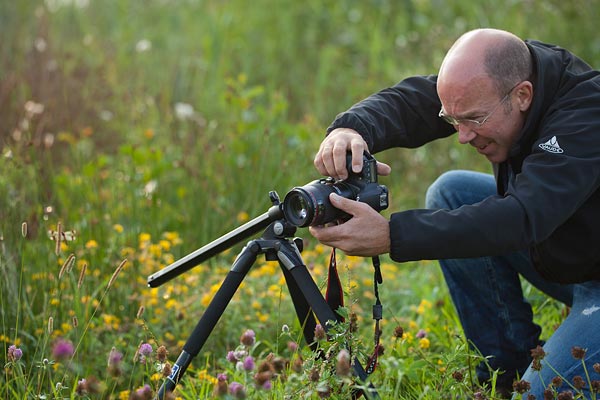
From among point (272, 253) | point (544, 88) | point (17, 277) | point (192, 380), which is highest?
point (544, 88)

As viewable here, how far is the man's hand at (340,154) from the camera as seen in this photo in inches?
93.4

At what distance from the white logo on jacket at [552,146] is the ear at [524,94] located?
0.68 feet

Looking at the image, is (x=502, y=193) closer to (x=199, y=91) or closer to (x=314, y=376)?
(x=314, y=376)

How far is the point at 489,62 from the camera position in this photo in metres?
2.43

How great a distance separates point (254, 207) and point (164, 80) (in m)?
2.02

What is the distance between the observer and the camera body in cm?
220

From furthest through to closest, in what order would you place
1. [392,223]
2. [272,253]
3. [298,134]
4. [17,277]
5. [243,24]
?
[243,24] < [298,134] < [17,277] < [272,253] < [392,223]

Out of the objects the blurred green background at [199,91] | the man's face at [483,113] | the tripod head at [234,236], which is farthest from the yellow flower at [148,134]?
the man's face at [483,113]

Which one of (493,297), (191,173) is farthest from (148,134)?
(493,297)

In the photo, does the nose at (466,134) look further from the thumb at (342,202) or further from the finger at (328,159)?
the thumb at (342,202)

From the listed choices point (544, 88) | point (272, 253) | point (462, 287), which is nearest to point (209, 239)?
point (462, 287)

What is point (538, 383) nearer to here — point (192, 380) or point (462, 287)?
point (462, 287)

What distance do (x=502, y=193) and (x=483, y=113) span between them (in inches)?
15.2

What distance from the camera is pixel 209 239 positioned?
4098 mm
